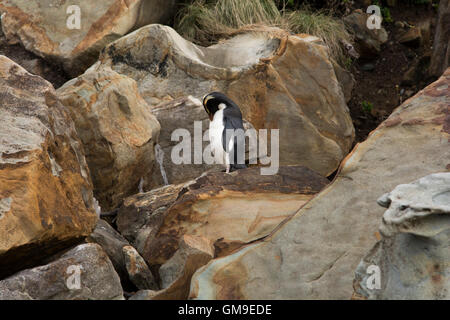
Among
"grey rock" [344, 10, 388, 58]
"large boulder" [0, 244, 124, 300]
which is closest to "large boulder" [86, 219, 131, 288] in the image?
"large boulder" [0, 244, 124, 300]

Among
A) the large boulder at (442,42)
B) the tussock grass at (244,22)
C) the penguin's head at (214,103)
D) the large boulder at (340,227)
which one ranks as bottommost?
the large boulder at (340,227)

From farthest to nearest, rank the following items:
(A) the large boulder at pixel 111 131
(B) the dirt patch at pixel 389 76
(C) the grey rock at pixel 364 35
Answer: (C) the grey rock at pixel 364 35 < (B) the dirt patch at pixel 389 76 < (A) the large boulder at pixel 111 131

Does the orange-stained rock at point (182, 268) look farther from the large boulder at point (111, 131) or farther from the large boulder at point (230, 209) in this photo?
the large boulder at point (111, 131)

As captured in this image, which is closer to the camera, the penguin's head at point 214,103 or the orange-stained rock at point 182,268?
the orange-stained rock at point 182,268

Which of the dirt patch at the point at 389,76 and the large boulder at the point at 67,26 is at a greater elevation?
the large boulder at the point at 67,26

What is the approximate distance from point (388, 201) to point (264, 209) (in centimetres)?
155

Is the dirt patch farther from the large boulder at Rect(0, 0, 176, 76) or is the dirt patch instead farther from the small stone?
the small stone

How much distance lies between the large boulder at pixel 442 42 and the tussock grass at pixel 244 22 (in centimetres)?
130

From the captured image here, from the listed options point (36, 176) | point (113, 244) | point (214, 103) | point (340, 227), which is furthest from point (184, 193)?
point (214, 103)

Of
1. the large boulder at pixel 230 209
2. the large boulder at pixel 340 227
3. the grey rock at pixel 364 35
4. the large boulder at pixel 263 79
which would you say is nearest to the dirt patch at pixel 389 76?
the grey rock at pixel 364 35

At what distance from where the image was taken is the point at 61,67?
754 centimetres

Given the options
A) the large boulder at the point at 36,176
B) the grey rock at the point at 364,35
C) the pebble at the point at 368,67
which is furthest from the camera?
the pebble at the point at 368,67

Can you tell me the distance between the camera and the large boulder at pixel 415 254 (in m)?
2.55

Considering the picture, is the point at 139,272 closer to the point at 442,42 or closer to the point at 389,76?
the point at 442,42
